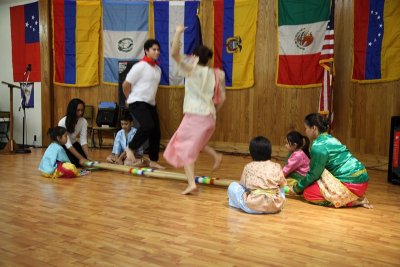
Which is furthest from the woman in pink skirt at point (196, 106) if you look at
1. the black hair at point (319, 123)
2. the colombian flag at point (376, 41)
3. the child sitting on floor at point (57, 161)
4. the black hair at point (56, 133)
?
the colombian flag at point (376, 41)

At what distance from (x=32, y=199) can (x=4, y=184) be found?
0.71 meters

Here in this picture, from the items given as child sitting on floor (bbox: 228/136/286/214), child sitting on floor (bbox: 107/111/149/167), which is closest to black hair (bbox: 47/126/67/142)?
child sitting on floor (bbox: 107/111/149/167)

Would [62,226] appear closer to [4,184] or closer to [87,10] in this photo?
[4,184]

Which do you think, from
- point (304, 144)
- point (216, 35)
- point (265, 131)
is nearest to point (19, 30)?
point (216, 35)

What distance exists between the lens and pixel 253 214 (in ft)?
8.06

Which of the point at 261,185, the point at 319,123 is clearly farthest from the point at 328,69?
the point at 261,185

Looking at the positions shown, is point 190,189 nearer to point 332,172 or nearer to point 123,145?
point 332,172

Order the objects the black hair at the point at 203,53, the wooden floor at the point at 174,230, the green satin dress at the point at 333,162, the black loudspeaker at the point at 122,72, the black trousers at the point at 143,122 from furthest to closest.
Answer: the black loudspeaker at the point at 122,72 → the black trousers at the point at 143,122 → the black hair at the point at 203,53 → the green satin dress at the point at 333,162 → the wooden floor at the point at 174,230

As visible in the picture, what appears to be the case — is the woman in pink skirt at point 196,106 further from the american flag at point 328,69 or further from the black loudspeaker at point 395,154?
the american flag at point 328,69

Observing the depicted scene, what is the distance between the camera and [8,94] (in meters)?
6.89

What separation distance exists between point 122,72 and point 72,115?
224 centimetres

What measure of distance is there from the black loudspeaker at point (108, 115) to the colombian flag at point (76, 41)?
592 millimetres

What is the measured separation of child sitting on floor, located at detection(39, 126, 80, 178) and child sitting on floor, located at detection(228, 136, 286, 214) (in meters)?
1.78

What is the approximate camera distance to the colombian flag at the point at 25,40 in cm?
654
